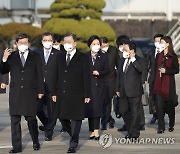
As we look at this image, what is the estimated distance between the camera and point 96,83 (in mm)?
13695

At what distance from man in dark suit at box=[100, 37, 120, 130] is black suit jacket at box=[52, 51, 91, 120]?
2.70 metres

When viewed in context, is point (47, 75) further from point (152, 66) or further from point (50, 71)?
point (152, 66)

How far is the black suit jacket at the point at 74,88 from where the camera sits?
11.7m

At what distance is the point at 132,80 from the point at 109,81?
1856mm

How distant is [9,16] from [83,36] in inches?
442

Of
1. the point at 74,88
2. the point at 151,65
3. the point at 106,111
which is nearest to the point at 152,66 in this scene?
the point at 151,65

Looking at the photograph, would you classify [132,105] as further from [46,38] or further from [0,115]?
[0,115]

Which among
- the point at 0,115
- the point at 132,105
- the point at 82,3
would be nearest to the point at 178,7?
the point at 82,3

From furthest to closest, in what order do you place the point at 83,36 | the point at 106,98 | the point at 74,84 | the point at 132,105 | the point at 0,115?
the point at 83,36
the point at 0,115
the point at 106,98
the point at 132,105
the point at 74,84

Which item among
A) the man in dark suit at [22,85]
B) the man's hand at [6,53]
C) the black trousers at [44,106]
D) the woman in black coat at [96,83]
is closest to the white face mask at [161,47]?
the woman in black coat at [96,83]

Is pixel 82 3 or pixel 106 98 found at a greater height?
pixel 82 3

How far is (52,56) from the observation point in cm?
1360

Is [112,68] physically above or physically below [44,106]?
above

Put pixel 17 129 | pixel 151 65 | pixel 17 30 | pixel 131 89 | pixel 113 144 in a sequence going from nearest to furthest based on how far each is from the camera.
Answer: pixel 17 129, pixel 113 144, pixel 131 89, pixel 151 65, pixel 17 30
